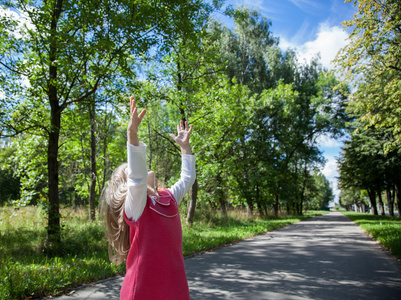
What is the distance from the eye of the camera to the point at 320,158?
3181cm

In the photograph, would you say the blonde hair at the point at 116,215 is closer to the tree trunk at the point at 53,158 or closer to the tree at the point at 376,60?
the tree trunk at the point at 53,158

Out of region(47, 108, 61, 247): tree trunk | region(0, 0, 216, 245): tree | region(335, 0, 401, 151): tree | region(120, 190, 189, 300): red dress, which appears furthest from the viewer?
region(335, 0, 401, 151): tree

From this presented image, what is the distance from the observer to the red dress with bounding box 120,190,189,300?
179cm

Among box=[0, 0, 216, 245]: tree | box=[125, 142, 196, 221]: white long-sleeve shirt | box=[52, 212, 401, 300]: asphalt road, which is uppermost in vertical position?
box=[0, 0, 216, 245]: tree

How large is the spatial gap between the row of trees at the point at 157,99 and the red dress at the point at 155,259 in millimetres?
5971

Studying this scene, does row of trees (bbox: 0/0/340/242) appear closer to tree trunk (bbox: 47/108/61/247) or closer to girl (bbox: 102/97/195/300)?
tree trunk (bbox: 47/108/61/247)

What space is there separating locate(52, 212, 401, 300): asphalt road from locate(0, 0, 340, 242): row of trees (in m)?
3.92

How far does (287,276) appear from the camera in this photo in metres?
6.18

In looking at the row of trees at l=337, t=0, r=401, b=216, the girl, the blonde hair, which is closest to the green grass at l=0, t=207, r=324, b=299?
the blonde hair

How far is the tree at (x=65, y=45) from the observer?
23.2 feet

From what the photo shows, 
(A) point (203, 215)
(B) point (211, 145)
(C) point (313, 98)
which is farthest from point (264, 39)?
(A) point (203, 215)

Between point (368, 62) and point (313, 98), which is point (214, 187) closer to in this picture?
point (368, 62)

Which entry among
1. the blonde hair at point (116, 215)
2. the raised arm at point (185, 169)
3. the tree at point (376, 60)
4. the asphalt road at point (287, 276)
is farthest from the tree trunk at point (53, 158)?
the tree at point (376, 60)

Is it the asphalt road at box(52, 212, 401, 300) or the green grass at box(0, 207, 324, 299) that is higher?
the green grass at box(0, 207, 324, 299)
